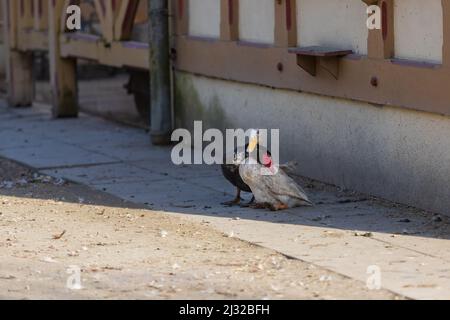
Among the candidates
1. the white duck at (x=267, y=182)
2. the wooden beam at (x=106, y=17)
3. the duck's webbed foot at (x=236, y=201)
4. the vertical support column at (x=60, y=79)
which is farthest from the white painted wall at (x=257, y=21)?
the vertical support column at (x=60, y=79)

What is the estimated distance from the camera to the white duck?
10023 millimetres

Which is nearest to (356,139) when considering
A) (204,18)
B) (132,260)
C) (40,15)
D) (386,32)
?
(386,32)

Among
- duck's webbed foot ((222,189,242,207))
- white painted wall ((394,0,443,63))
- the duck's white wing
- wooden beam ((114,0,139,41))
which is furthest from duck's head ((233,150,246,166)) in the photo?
wooden beam ((114,0,139,41))

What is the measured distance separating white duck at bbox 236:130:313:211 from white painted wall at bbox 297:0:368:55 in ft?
4.98

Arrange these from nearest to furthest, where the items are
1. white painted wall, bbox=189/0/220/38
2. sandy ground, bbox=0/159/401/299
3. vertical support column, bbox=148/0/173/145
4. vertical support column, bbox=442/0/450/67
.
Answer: sandy ground, bbox=0/159/401/299
vertical support column, bbox=442/0/450/67
white painted wall, bbox=189/0/220/38
vertical support column, bbox=148/0/173/145

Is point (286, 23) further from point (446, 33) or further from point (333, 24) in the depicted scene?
point (446, 33)

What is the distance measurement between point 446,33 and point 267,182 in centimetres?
198

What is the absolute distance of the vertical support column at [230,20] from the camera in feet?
42.9

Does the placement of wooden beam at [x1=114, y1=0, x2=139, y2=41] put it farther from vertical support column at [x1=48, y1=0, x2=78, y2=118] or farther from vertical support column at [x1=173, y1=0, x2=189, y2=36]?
vertical support column at [x1=48, y1=0, x2=78, y2=118]

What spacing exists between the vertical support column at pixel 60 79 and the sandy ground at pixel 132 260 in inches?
260

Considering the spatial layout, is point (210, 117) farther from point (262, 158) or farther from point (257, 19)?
point (262, 158)

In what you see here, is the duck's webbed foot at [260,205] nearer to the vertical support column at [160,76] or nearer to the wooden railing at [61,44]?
the vertical support column at [160,76]
